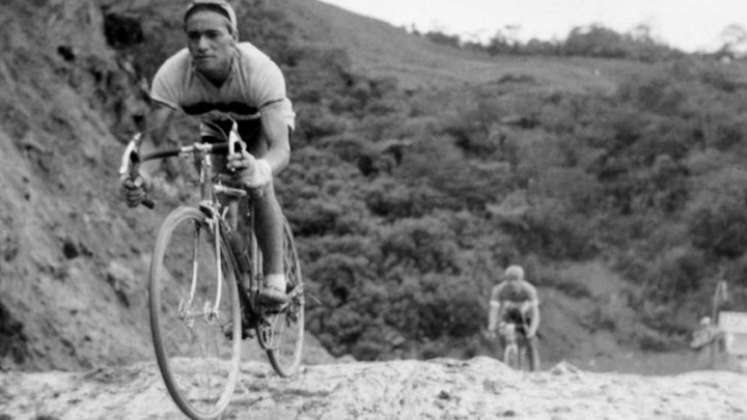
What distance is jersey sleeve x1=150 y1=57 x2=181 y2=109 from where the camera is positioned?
7.27 meters

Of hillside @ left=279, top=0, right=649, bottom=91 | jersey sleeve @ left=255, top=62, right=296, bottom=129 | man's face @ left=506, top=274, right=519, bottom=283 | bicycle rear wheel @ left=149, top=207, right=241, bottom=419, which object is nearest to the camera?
bicycle rear wheel @ left=149, top=207, right=241, bottom=419

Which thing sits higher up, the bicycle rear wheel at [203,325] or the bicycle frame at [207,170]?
the bicycle frame at [207,170]

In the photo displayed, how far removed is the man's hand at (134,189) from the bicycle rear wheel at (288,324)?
120 cm

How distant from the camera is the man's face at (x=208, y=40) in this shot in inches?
276

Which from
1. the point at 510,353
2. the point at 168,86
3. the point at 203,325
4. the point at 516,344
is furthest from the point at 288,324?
the point at 516,344

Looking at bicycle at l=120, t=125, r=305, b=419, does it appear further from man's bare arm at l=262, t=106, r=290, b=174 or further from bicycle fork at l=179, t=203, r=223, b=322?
man's bare arm at l=262, t=106, r=290, b=174

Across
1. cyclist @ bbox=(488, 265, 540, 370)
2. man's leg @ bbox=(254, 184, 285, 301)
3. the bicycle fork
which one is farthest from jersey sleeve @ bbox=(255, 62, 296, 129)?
cyclist @ bbox=(488, 265, 540, 370)

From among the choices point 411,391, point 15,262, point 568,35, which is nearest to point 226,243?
point 411,391

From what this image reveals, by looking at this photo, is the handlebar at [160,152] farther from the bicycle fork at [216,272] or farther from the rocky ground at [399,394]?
the rocky ground at [399,394]

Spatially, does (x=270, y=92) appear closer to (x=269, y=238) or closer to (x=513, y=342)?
(x=269, y=238)

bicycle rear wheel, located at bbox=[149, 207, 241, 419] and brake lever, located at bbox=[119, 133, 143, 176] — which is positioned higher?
brake lever, located at bbox=[119, 133, 143, 176]

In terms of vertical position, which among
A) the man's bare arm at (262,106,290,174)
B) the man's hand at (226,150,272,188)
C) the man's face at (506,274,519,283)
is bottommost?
the man's face at (506,274,519,283)

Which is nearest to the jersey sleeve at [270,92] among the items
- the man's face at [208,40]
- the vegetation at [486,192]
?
the man's face at [208,40]

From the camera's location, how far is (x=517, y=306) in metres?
16.7
